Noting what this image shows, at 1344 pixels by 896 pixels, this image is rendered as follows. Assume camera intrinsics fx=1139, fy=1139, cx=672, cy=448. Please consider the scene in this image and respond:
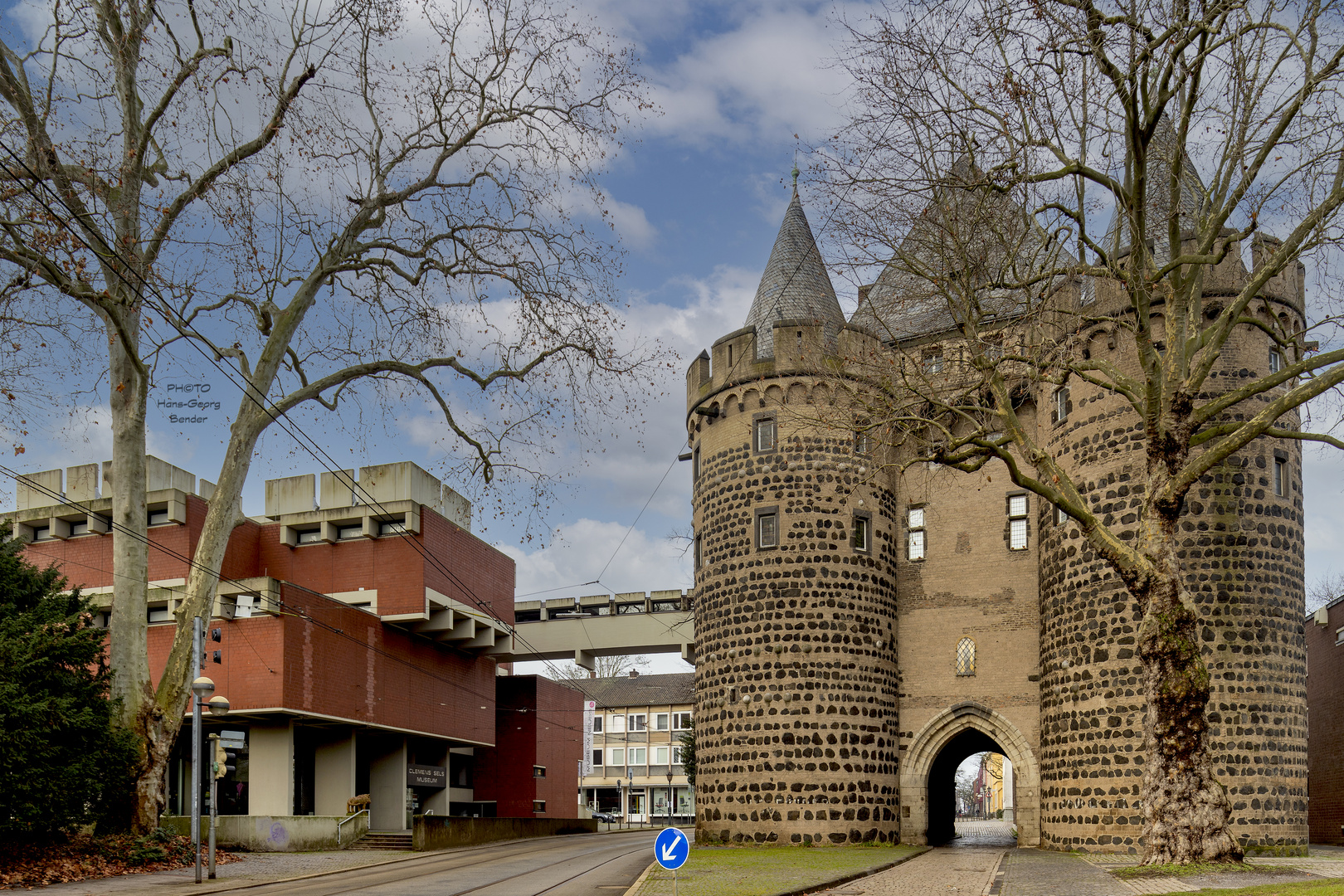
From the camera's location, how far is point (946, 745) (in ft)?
90.7

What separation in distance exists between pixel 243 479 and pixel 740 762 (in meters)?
12.6

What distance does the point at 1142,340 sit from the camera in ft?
52.9

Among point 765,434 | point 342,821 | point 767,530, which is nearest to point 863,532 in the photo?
point 767,530

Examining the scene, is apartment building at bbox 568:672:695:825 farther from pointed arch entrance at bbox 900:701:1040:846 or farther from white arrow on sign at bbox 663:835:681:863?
white arrow on sign at bbox 663:835:681:863

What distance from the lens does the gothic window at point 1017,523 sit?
27141mm

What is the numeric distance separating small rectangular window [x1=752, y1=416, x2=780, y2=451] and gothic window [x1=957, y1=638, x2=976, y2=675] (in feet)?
21.3

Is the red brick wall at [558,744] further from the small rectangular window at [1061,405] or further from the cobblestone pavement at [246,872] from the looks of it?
the small rectangular window at [1061,405]

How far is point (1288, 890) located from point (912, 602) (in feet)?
52.7

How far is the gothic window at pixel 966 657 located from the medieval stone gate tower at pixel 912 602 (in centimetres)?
8

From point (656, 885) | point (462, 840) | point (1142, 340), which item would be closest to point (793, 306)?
point (1142, 340)

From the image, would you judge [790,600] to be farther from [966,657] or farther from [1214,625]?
[1214,625]

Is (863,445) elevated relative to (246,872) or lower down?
Result: elevated

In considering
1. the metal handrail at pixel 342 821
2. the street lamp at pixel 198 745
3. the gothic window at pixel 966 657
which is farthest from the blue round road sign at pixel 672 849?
the metal handrail at pixel 342 821

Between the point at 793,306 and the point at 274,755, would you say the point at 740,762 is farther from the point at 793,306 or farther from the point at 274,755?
the point at 274,755
